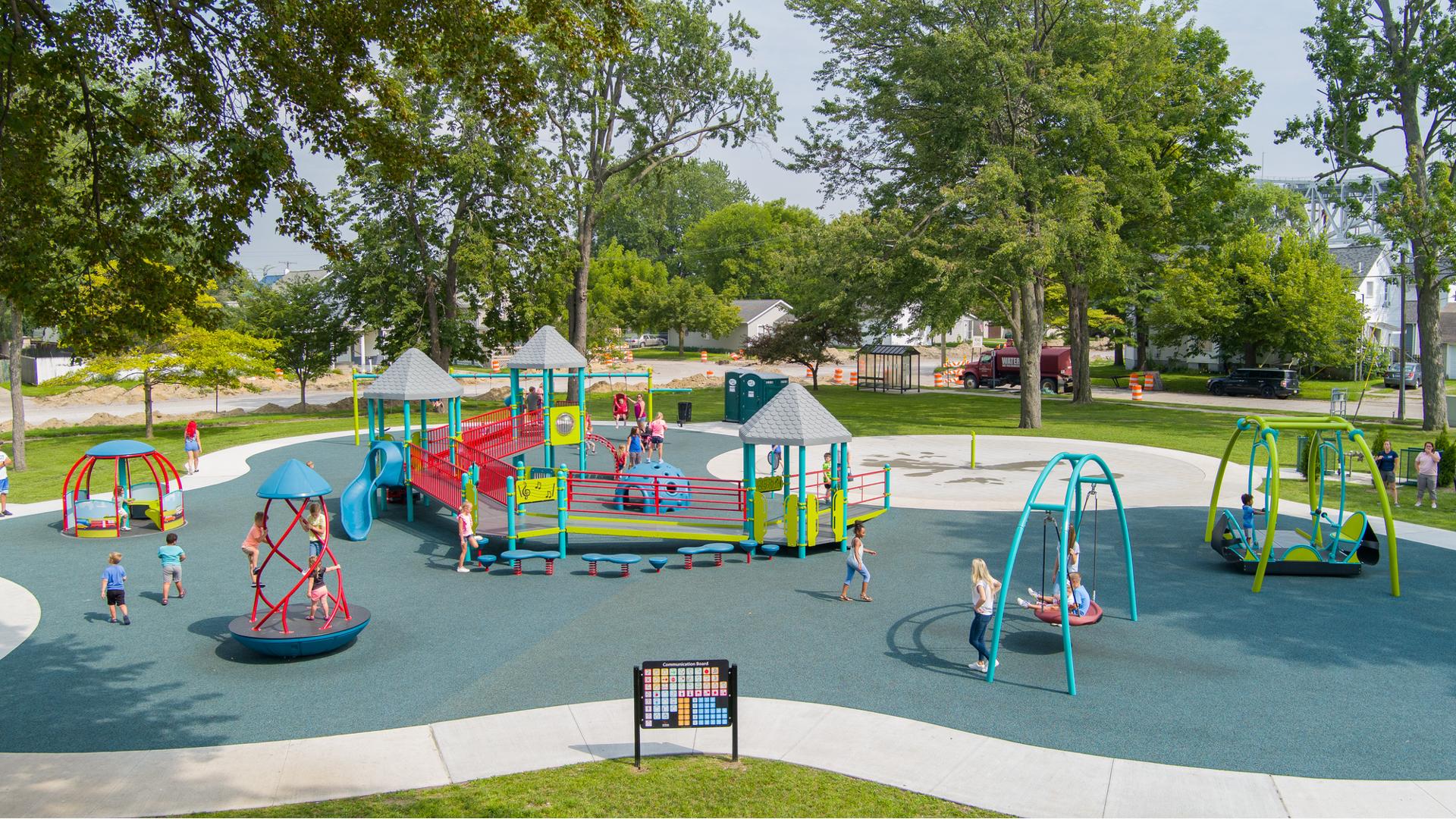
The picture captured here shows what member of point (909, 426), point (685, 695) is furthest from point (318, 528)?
point (909, 426)

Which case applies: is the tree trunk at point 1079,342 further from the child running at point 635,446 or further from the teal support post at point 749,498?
the teal support post at point 749,498

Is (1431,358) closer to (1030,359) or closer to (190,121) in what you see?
(1030,359)

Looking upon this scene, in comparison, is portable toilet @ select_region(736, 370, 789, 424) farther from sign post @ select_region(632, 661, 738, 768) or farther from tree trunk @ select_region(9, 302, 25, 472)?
sign post @ select_region(632, 661, 738, 768)

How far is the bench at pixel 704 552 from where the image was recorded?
19.0 meters

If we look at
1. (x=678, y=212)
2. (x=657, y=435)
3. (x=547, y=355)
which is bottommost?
(x=657, y=435)

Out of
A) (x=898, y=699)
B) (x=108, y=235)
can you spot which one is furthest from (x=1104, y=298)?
(x=108, y=235)

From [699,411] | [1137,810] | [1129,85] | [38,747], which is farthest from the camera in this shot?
[699,411]

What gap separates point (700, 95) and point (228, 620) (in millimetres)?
37905

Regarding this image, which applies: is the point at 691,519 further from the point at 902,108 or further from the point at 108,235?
the point at 902,108

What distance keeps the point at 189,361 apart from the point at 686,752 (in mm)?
33961

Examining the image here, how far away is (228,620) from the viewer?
15688mm

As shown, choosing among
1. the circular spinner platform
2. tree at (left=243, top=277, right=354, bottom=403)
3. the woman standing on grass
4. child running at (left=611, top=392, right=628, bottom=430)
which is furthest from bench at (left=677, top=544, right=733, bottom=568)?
Answer: tree at (left=243, top=277, right=354, bottom=403)

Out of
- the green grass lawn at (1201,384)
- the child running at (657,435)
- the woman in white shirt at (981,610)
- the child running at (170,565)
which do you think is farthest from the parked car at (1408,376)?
the child running at (170,565)

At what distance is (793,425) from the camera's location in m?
19.9
